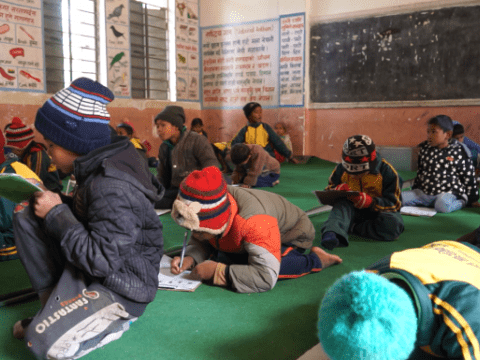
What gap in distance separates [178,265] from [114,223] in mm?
819

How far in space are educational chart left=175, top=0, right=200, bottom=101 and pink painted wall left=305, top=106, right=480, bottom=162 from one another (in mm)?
2258

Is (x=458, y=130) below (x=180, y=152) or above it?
above

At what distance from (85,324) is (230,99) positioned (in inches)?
287

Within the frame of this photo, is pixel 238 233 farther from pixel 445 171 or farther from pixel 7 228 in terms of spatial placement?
pixel 445 171

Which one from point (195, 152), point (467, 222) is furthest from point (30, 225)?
point (467, 222)

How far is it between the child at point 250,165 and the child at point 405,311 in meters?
3.60

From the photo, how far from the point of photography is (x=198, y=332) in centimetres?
152

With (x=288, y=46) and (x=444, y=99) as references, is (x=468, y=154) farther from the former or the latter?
(x=288, y=46)

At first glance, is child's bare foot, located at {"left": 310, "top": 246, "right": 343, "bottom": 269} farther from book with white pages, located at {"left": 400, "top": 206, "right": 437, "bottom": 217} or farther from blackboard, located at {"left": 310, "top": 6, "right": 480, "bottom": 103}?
blackboard, located at {"left": 310, "top": 6, "right": 480, "bottom": 103}

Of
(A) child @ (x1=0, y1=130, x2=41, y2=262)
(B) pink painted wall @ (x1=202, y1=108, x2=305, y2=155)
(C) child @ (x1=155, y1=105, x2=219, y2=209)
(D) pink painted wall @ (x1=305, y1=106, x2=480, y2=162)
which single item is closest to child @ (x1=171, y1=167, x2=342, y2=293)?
(A) child @ (x1=0, y1=130, x2=41, y2=262)

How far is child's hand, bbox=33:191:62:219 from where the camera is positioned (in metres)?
1.30

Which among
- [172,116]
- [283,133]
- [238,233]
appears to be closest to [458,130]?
[172,116]

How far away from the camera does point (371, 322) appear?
80 cm

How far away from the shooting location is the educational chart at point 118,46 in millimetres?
6906
